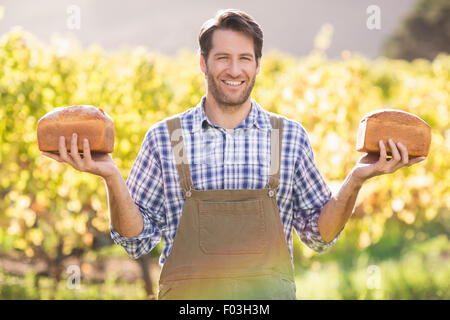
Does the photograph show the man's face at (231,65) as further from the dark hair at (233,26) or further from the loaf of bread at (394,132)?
the loaf of bread at (394,132)

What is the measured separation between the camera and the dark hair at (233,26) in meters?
2.21

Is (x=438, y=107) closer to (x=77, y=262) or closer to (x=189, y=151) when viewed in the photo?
(x=77, y=262)

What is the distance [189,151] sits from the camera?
89.5 inches

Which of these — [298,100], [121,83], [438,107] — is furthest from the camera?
[438,107]

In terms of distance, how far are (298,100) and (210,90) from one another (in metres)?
3.29

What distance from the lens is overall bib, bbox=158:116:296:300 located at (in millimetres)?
2086

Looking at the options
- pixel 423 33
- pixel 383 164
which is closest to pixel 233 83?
pixel 383 164

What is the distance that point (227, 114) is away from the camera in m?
2.32

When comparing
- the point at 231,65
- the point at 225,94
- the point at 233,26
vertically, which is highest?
the point at 233,26

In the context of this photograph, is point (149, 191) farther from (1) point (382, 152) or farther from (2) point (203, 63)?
(1) point (382, 152)

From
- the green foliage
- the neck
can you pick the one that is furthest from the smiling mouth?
the green foliage

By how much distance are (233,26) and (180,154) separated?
529 millimetres

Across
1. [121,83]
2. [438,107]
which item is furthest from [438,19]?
[121,83]

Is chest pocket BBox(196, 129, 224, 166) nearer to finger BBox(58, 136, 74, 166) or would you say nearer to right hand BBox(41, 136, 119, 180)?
right hand BBox(41, 136, 119, 180)
